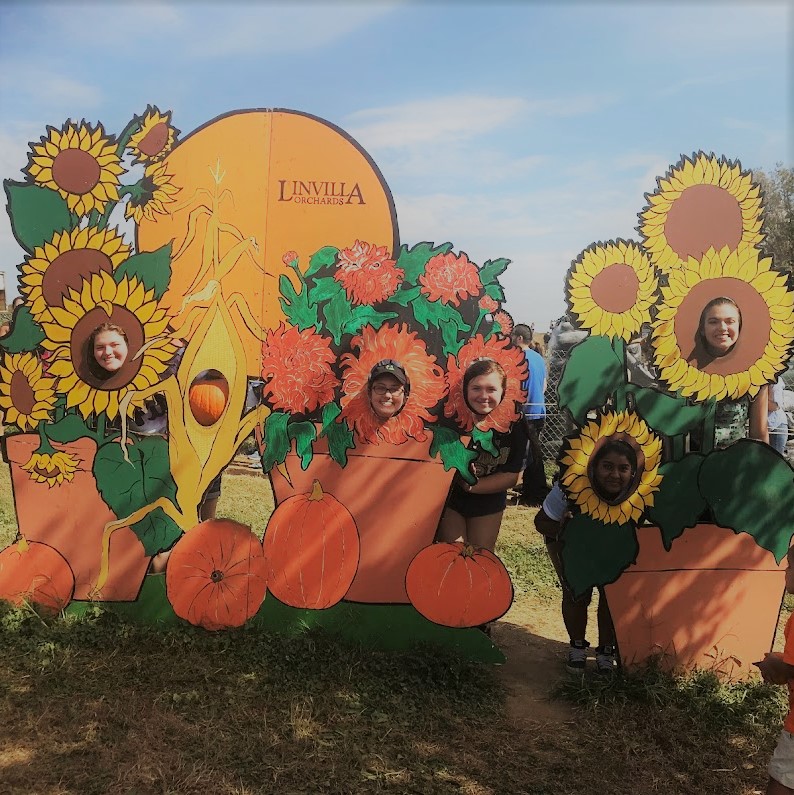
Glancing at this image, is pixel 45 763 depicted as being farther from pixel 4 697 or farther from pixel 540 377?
pixel 540 377

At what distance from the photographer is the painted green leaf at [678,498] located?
4320 mm

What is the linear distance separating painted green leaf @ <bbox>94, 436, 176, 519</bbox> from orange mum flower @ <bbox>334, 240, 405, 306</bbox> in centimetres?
153

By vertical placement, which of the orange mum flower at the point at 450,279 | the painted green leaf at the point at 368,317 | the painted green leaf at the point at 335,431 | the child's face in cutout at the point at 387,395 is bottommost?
the painted green leaf at the point at 335,431

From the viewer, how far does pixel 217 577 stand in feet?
14.9

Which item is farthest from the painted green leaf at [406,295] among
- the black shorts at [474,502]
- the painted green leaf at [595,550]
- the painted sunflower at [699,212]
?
the painted green leaf at [595,550]

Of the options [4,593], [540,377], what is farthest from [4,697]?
[540,377]

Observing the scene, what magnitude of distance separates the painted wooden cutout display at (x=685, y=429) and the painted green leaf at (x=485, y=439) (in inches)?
16.2

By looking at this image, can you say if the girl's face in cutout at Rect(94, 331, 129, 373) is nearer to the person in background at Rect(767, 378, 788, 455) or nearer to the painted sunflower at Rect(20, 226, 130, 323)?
the painted sunflower at Rect(20, 226, 130, 323)

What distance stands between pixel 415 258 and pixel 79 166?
2139mm

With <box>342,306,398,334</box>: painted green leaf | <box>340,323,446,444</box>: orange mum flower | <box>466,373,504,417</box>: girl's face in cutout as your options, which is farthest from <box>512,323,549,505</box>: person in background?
<box>342,306,398,334</box>: painted green leaf

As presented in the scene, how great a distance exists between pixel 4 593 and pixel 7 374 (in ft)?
4.60

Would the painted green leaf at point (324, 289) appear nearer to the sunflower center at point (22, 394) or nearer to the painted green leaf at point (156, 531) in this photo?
the painted green leaf at point (156, 531)

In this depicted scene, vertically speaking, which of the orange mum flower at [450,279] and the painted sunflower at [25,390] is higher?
the orange mum flower at [450,279]

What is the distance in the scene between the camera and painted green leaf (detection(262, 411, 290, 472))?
4.46m
